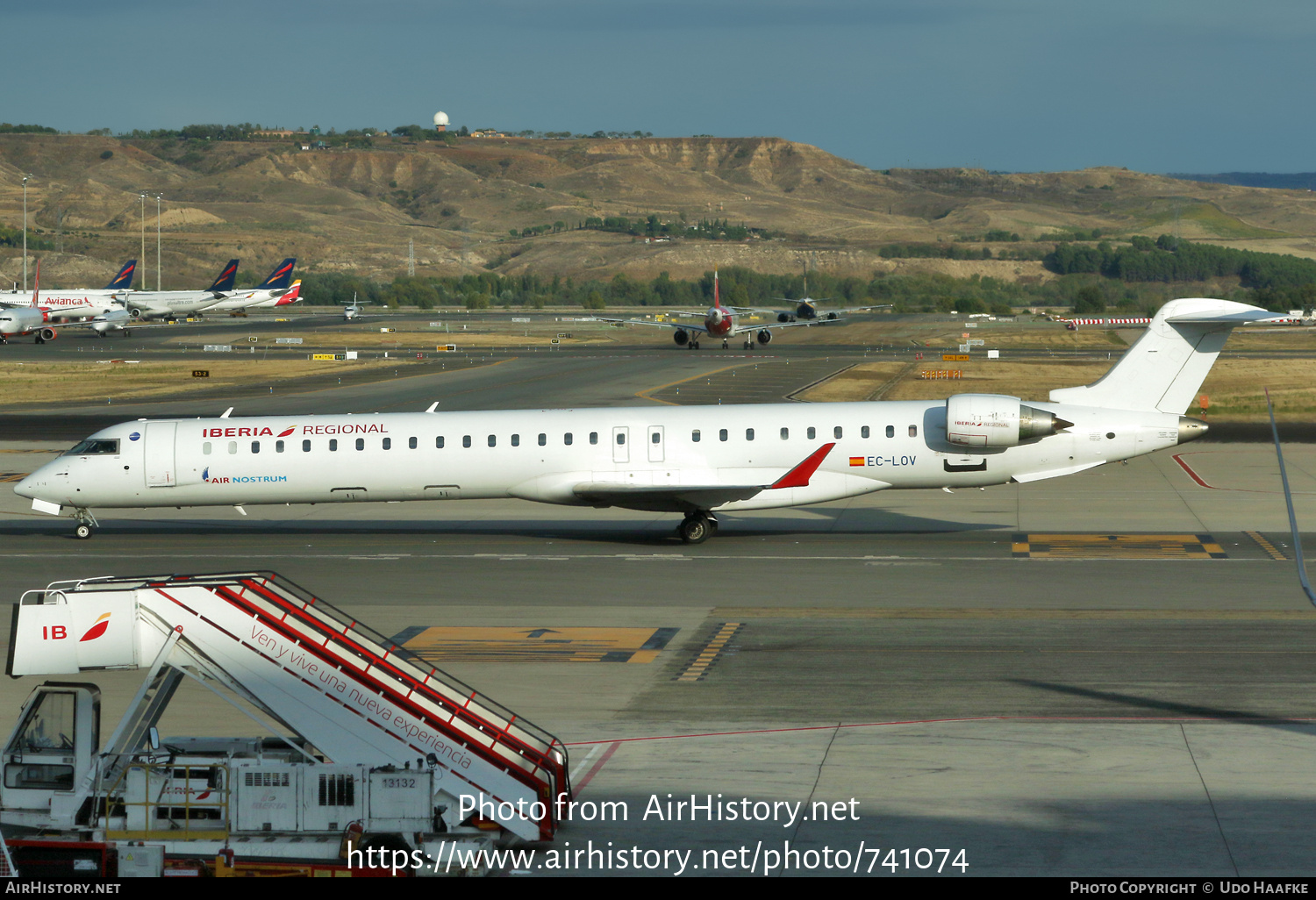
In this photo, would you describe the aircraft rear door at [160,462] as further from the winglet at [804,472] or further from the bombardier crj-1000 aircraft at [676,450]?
the winglet at [804,472]

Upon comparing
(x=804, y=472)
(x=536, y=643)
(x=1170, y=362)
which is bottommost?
(x=536, y=643)

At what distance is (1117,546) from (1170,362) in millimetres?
4463

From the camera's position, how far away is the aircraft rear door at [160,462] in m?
31.3

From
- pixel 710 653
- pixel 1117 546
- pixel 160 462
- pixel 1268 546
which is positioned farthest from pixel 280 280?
pixel 710 653

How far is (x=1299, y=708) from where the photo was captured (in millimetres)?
17609

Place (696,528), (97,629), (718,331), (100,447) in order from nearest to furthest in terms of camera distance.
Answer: (97,629) → (696,528) → (100,447) → (718,331)

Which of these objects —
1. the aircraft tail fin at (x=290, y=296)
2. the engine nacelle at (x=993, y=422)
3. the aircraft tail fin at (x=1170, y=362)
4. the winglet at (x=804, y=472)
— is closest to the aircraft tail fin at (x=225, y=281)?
the aircraft tail fin at (x=290, y=296)

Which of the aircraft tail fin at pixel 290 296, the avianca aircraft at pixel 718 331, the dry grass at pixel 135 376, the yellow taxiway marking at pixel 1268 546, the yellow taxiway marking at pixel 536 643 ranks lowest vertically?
the yellow taxiway marking at pixel 536 643

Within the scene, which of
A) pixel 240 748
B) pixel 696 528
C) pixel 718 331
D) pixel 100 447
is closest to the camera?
pixel 240 748

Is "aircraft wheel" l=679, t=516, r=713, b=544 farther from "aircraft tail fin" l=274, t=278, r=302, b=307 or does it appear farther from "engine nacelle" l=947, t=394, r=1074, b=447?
"aircraft tail fin" l=274, t=278, r=302, b=307

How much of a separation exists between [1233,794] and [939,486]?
17.1 m

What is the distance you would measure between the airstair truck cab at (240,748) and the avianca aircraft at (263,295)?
130 metres

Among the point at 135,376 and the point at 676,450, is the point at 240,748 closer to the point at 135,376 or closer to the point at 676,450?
the point at 676,450

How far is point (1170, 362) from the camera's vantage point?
30.9m
